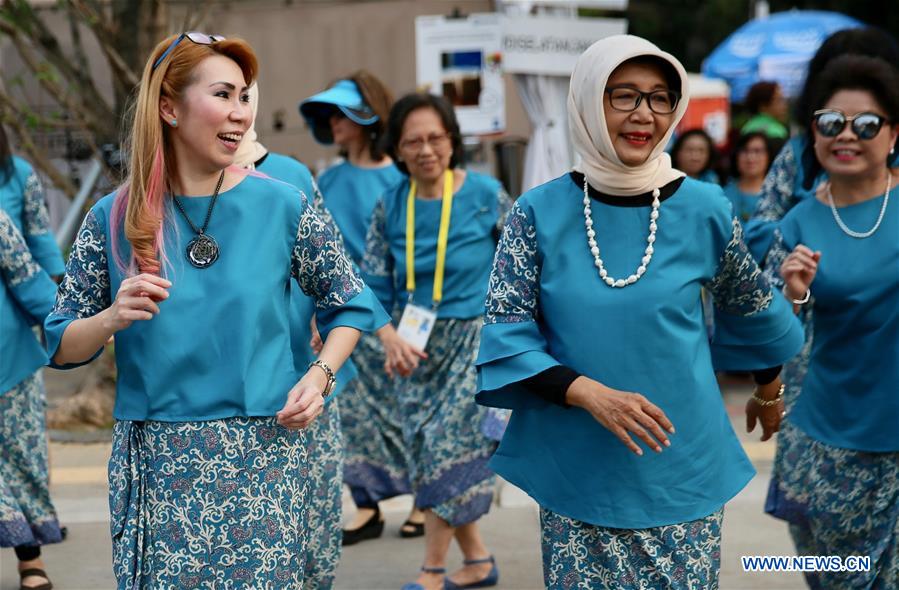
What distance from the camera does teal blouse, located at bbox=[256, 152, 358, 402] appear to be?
13.3 feet

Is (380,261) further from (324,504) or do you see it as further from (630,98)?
(630,98)

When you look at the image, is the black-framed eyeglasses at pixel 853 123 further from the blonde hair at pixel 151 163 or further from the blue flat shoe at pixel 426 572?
the blue flat shoe at pixel 426 572

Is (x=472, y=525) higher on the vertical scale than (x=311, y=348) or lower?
lower

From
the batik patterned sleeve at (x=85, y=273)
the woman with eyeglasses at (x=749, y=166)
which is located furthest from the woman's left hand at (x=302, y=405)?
the woman with eyeglasses at (x=749, y=166)

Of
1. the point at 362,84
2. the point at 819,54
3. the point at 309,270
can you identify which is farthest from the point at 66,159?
the point at 309,270

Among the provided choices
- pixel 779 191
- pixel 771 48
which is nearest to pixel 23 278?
pixel 779 191

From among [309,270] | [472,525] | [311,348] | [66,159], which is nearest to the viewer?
→ [309,270]

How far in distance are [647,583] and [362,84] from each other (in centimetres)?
379

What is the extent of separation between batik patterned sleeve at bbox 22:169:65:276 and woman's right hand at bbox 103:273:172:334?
10.1ft

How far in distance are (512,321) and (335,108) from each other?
3398 millimetres

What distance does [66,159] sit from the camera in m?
10.8

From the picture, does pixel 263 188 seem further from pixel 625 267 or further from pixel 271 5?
pixel 271 5

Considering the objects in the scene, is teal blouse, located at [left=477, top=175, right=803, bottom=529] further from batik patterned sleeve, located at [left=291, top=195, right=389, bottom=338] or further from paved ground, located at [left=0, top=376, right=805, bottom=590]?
paved ground, located at [left=0, top=376, right=805, bottom=590]

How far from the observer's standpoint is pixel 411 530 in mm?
6426
